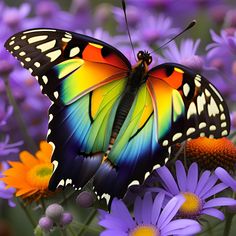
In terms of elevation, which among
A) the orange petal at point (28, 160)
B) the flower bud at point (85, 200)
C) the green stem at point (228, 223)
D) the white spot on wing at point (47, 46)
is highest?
the white spot on wing at point (47, 46)

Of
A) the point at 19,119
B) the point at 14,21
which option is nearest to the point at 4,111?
the point at 19,119

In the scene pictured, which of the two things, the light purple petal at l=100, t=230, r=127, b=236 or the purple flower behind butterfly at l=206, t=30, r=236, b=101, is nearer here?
the light purple petal at l=100, t=230, r=127, b=236

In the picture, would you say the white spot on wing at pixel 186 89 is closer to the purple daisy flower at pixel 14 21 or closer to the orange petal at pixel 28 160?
the orange petal at pixel 28 160

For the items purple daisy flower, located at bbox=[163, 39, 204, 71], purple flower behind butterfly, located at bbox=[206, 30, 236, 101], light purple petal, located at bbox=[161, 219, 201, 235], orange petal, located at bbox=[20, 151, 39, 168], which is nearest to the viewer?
light purple petal, located at bbox=[161, 219, 201, 235]

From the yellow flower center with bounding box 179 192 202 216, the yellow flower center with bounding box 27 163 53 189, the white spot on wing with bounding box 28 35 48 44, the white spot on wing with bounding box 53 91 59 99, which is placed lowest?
the yellow flower center with bounding box 179 192 202 216

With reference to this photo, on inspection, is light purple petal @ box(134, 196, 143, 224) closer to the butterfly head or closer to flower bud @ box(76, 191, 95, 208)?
flower bud @ box(76, 191, 95, 208)

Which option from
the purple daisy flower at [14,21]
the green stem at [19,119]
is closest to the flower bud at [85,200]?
the green stem at [19,119]

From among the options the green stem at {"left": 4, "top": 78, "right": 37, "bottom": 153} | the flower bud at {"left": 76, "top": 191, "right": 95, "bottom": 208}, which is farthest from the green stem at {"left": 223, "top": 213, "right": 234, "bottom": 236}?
the green stem at {"left": 4, "top": 78, "right": 37, "bottom": 153}
